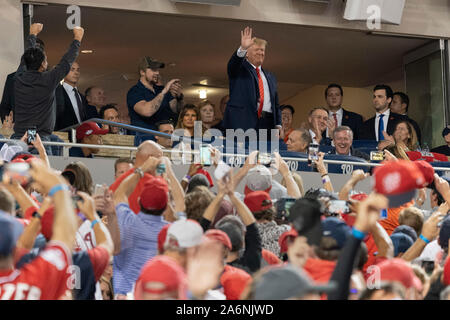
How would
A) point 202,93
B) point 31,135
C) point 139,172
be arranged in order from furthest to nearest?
1. point 202,93
2. point 31,135
3. point 139,172

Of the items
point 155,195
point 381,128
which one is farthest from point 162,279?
point 381,128

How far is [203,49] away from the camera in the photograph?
48.1 feet

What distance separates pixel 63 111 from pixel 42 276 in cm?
687

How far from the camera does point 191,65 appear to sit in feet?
51.5

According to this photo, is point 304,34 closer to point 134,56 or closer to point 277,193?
point 134,56

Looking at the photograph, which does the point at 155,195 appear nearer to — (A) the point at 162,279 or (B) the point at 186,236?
(B) the point at 186,236

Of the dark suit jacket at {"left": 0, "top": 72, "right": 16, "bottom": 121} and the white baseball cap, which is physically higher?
the dark suit jacket at {"left": 0, "top": 72, "right": 16, "bottom": 121}

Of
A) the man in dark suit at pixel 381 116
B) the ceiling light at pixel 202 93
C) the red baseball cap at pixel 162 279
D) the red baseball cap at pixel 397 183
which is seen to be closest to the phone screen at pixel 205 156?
the red baseball cap at pixel 397 183

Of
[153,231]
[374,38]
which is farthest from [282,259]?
[374,38]

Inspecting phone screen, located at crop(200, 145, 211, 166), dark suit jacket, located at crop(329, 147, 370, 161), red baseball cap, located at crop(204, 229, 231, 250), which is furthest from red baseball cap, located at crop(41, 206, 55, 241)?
dark suit jacket, located at crop(329, 147, 370, 161)

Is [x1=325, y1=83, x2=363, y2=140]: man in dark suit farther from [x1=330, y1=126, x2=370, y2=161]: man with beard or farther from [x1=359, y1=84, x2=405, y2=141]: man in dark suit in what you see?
[x1=330, y1=126, x2=370, y2=161]: man with beard

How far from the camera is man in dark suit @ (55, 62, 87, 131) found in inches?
401

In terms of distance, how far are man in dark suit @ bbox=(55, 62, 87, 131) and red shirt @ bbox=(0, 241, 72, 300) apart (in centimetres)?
677

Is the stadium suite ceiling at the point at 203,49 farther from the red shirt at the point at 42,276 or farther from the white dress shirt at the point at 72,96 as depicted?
the red shirt at the point at 42,276
